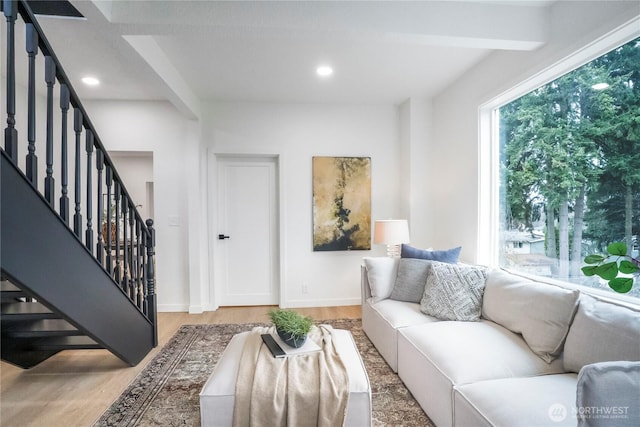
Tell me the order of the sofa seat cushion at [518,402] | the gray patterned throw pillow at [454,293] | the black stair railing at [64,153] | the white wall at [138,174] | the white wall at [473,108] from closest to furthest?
the sofa seat cushion at [518,402]
the black stair railing at [64,153]
the white wall at [473,108]
the gray patterned throw pillow at [454,293]
the white wall at [138,174]

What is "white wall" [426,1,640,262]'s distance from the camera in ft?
6.12

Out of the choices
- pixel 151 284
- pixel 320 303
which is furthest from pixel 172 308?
pixel 320 303

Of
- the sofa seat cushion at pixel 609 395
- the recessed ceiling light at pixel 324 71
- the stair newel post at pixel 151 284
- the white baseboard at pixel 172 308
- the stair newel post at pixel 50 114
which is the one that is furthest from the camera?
the white baseboard at pixel 172 308

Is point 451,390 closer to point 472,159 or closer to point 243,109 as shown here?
point 472,159

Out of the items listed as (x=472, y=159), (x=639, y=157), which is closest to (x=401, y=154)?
(x=472, y=159)

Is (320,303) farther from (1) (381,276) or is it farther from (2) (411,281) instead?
(2) (411,281)

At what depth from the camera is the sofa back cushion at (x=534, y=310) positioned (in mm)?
1600

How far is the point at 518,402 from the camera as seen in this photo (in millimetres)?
1240

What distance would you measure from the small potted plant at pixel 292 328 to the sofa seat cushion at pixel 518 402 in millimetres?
811

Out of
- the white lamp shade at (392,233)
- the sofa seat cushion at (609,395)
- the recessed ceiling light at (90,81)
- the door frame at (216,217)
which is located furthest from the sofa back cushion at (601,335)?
the recessed ceiling light at (90,81)

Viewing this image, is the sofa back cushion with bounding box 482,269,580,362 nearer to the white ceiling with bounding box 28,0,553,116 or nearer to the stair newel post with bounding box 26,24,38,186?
the white ceiling with bounding box 28,0,553,116

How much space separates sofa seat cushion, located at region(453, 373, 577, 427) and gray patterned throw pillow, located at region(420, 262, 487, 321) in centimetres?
69

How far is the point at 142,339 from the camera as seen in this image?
2500 mm

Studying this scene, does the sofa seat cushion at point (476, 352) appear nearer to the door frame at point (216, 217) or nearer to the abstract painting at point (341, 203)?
the abstract painting at point (341, 203)
